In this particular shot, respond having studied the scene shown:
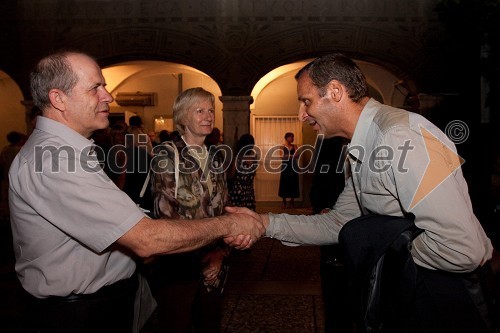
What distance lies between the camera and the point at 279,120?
1262 centimetres

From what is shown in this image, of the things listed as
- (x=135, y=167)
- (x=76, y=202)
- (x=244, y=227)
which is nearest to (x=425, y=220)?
(x=244, y=227)

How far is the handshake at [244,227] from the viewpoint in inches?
92.5

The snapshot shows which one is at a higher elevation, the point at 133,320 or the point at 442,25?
the point at 442,25

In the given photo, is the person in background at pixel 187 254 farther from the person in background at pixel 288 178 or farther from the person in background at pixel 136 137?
the person in background at pixel 288 178

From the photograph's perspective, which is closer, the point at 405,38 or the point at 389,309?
the point at 389,309

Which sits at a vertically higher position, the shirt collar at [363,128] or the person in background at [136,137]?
the shirt collar at [363,128]

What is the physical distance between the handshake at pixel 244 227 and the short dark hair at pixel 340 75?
0.78m

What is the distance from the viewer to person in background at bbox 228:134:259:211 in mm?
6312

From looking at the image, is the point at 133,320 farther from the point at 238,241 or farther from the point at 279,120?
the point at 279,120

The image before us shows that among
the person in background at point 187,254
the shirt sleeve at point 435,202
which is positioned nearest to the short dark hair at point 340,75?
the shirt sleeve at point 435,202

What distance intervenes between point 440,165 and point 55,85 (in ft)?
5.04

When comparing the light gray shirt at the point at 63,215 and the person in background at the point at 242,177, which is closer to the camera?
the light gray shirt at the point at 63,215

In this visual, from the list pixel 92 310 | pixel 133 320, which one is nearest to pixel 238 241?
pixel 133 320

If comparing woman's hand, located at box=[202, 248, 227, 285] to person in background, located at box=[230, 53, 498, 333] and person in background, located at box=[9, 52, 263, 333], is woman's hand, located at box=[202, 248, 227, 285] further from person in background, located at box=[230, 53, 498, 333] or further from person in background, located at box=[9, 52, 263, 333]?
person in background, located at box=[230, 53, 498, 333]
